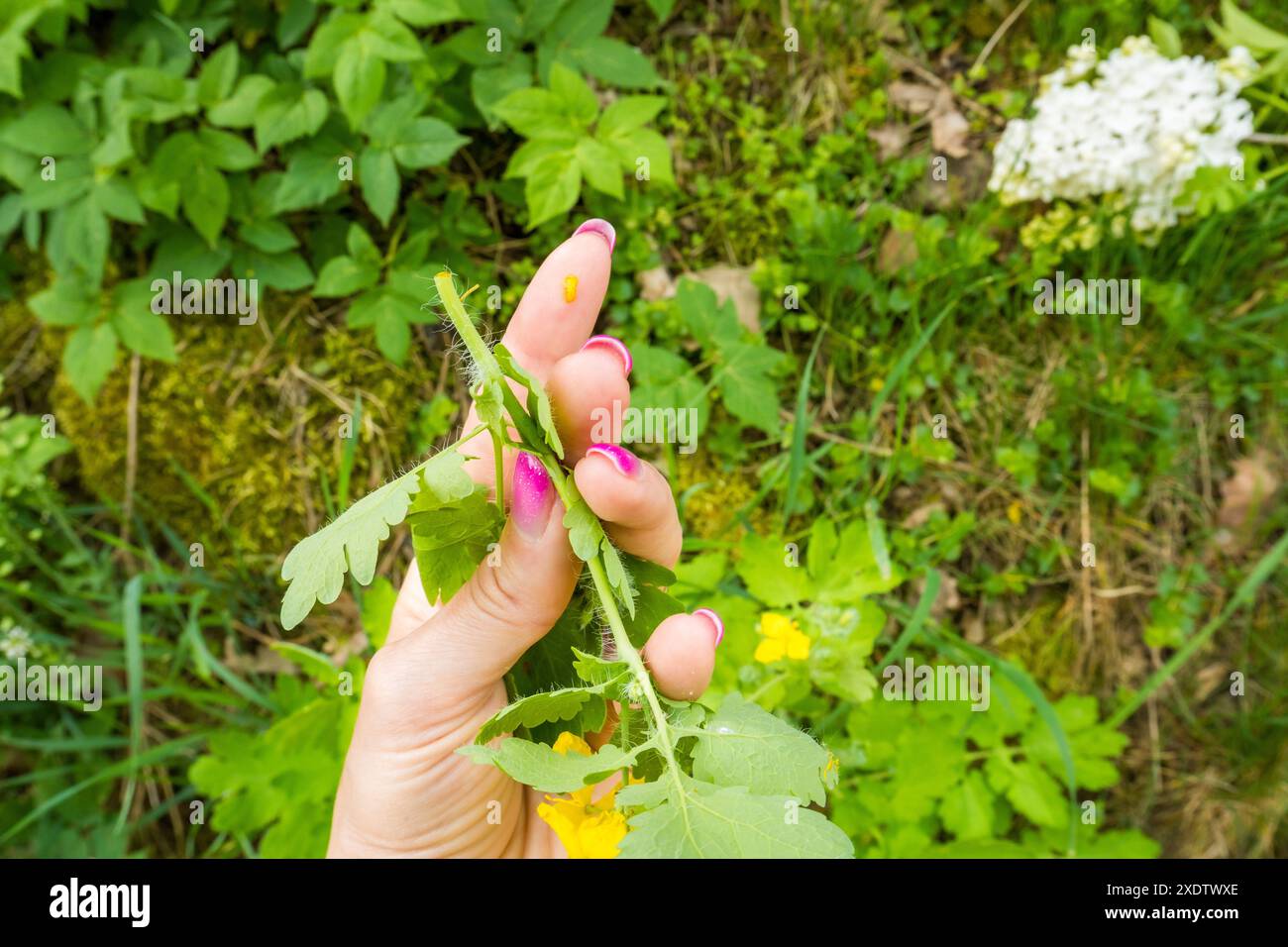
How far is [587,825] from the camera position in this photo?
125 centimetres

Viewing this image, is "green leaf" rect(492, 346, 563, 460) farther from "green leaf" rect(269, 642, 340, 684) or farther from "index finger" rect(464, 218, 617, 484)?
"green leaf" rect(269, 642, 340, 684)

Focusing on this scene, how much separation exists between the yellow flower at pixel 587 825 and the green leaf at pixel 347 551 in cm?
40

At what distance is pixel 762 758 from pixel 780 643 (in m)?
0.71

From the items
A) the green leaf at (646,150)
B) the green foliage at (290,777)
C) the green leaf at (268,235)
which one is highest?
the green leaf at (646,150)

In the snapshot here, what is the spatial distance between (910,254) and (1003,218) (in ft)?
1.00

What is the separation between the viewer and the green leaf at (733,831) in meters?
1.03

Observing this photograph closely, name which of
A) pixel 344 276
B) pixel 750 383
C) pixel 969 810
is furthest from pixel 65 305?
pixel 969 810

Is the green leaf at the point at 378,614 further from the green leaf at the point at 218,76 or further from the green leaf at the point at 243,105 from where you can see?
the green leaf at the point at 218,76

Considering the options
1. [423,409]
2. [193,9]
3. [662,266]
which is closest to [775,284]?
[662,266]

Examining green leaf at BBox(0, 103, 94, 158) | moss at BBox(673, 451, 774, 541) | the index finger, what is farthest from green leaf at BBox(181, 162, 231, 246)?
moss at BBox(673, 451, 774, 541)

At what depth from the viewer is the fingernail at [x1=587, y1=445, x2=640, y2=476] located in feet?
3.97

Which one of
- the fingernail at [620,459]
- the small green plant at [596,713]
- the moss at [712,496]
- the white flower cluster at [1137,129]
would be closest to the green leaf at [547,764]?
the small green plant at [596,713]

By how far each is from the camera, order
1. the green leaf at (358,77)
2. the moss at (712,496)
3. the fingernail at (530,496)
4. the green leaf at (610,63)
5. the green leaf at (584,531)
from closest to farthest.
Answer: the green leaf at (584,531), the fingernail at (530,496), the green leaf at (358,77), the green leaf at (610,63), the moss at (712,496)

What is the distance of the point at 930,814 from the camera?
2.12m
